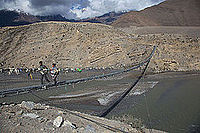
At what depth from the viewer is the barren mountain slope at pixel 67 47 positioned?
15672 millimetres

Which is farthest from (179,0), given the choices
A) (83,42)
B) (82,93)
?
(82,93)

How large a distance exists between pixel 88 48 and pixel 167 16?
2011 inches

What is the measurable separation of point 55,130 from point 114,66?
11572 mm

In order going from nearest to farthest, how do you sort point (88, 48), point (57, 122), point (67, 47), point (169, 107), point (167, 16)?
point (57, 122)
point (169, 107)
point (88, 48)
point (67, 47)
point (167, 16)

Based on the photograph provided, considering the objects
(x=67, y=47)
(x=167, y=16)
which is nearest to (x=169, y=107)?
(x=67, y=47)

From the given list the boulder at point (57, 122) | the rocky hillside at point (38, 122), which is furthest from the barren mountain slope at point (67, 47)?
the boulder at point (57, 122)

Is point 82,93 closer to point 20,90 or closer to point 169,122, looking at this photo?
point 20,90

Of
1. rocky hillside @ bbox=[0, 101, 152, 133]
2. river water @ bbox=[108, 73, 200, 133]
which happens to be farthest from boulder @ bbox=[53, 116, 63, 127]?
river water @ bbox=[108, 73, 200, 133]

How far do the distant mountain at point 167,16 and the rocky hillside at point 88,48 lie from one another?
33686 millimetres

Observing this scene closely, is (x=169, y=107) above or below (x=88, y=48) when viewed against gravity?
below

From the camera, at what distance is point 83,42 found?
17906 millimetres

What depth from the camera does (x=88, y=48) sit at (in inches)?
674

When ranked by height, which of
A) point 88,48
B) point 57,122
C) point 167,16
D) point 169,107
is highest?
point 167,16

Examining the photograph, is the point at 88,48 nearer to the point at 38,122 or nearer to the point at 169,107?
the point at 169,107
